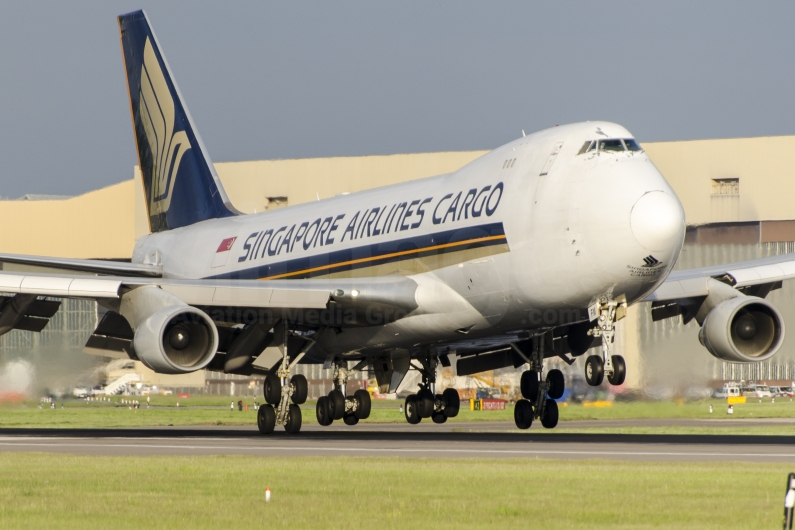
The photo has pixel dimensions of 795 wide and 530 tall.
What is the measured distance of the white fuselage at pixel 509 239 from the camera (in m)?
25.1

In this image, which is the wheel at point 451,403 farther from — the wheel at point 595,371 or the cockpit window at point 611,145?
the cockpit window at point 611,145

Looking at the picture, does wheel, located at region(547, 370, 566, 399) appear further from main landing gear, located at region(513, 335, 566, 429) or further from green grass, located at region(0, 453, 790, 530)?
green grass, located at region(0, 453, 790, 530)

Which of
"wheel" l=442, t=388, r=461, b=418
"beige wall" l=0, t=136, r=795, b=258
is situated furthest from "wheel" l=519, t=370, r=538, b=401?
"beige wall" l=0, t=136, r=795, b=258

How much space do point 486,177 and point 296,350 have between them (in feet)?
29.4

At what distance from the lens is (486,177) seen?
28.6 m

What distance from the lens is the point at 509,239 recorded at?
27.0 meters

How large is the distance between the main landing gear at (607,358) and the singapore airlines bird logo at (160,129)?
19918 millimetres

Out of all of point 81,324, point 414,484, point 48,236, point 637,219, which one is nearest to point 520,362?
point 637,219

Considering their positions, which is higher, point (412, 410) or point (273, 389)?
point (273, 389)

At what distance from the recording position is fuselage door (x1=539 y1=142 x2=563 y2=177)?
26703mm

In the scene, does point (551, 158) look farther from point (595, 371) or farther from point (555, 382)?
point (555, 382)

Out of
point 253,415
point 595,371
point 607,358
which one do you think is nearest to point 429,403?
point 595,371

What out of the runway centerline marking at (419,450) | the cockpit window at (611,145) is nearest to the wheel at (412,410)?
the runway centerline marking at (419,450)

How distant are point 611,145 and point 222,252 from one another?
1619cm
